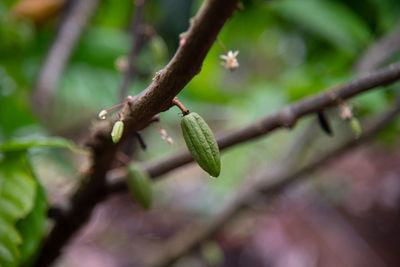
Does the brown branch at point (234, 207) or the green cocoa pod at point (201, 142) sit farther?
the brown branch at point (234, 207)

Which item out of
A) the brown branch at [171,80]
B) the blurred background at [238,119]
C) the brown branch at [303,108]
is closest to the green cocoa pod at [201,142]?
the brown branch at [171,80]

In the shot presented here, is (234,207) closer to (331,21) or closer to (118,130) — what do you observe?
(331,21)

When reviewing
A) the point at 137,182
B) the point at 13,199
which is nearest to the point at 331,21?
the point at 137,182

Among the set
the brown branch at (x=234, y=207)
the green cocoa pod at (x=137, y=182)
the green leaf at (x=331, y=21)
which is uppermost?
the green cocoa pod at (x=137, y=182)

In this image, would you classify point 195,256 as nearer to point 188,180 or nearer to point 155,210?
point 155,210

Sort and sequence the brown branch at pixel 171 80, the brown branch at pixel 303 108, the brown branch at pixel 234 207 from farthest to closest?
the brown branch at pixel 234 207
the brown branch at pixel 303 108
the brown branch at pixel 171 80

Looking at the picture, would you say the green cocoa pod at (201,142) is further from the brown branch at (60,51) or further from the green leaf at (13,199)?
the brown branch at (60,51)

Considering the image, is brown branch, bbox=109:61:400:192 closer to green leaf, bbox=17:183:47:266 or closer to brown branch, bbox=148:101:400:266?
green leaf, bbox=17:183:47:266

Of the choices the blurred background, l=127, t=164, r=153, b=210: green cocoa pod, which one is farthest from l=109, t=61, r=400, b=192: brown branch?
the blurred background
